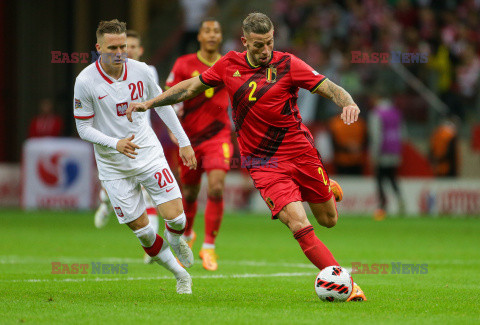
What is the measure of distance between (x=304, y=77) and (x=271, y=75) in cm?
29

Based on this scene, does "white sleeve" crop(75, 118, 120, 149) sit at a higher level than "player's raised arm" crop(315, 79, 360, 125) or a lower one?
lower

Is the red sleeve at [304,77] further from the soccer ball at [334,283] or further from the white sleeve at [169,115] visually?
the soccer ball at [334,283]

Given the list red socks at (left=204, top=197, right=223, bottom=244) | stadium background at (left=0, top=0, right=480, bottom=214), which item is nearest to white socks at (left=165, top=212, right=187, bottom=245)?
red socks at (left=204, top=197, right=223, bottom=244)

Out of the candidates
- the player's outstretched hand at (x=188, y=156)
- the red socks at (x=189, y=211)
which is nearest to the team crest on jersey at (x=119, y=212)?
the player's outstretched hand at (x=188, y=156)

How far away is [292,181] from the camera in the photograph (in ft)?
23.6

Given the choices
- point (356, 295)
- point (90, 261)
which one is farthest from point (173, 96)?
point (90, 261)

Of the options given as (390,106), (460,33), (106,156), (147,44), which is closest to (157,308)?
(106,156)

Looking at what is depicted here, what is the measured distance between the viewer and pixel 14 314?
618 cm

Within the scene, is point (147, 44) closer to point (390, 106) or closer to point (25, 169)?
point (25, 169)

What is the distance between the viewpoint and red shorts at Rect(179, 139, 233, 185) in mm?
10016

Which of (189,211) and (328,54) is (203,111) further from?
(328,54)

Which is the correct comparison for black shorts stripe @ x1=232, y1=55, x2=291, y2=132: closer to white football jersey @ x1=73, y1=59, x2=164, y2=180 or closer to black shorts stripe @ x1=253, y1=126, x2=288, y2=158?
black shorts stripe @ x1=253, y1=126, x2=288, y2=158

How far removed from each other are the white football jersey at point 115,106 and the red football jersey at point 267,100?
0.61 m

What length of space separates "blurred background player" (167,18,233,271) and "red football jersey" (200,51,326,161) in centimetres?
265
